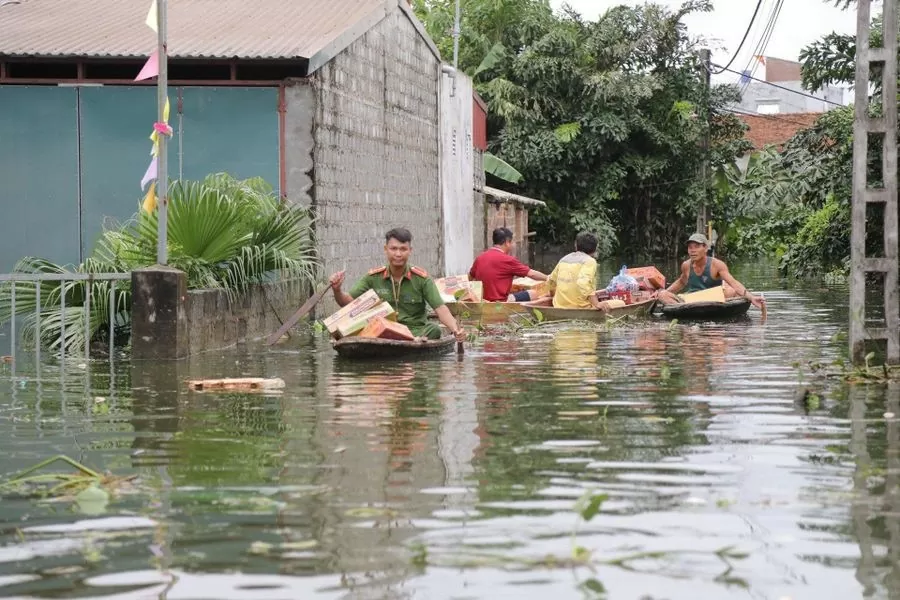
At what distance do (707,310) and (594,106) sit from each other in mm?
27495

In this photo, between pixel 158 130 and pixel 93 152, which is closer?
pixel 158 130

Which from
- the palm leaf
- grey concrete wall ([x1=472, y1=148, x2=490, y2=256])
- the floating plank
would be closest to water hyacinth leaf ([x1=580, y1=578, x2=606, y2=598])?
the floating plank

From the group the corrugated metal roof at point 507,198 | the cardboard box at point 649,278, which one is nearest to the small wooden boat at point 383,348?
the cardboard box at point 649,278

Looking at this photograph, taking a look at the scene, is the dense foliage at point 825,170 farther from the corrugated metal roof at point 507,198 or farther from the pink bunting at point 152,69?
the pink bunting at point 152,69

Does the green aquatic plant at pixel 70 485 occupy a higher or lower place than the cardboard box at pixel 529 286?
lower

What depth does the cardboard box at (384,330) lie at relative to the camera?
14.0m

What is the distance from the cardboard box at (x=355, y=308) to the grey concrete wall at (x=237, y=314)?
5.30 feet

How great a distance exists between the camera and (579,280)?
19.1 metres

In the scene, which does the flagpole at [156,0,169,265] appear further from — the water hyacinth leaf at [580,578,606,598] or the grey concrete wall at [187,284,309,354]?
the water hyacinth leaf at [580,578,606,598]

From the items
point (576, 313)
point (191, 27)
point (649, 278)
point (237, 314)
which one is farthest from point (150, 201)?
point (649, 278)

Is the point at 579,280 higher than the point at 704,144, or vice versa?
the point at 704,144

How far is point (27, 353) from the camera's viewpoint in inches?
604

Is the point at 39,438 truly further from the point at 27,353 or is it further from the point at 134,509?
the point at 27,353

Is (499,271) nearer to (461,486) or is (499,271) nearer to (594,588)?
(461,486)
